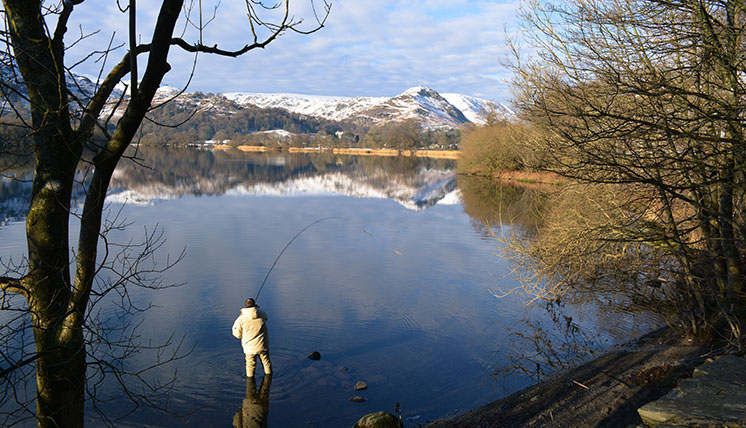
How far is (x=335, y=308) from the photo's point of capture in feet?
41.3

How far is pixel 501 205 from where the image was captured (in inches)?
1145

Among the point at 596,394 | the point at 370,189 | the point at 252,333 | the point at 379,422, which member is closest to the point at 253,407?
the point at 252,333

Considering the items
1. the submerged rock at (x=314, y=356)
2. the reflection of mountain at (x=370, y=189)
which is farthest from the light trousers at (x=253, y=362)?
the reflection of mountain at (x=370, y=189)

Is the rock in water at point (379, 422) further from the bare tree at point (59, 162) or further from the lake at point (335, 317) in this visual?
the bare tree at point (59, 162)

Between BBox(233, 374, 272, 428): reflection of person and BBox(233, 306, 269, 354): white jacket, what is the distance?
22.8 inches

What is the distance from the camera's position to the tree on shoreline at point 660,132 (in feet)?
17.2

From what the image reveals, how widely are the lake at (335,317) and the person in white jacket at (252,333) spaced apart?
0.48 m

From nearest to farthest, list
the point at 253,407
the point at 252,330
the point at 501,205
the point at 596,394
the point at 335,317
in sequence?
the point at 596,394 → the point at 253,407 → the point at 252,330 → the point at 335,317 → the point at 501,205

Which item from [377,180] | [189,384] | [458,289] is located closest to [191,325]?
[189,384]

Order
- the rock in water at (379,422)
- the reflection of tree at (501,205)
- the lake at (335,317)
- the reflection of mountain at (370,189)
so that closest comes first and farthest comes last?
the rock in water at (379,422) < the lake at (335,317) < the reflection of tree at (501,205) < the reflection of mountain at (370,189)

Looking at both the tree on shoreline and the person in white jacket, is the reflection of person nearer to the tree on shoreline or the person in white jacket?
the person in white jacket

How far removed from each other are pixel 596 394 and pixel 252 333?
5226mm

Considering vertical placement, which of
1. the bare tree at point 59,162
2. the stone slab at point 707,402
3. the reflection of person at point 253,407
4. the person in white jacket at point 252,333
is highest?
the bare tree at point 59,162

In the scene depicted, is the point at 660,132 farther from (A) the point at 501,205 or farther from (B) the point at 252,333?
(A) the point at 501,205
